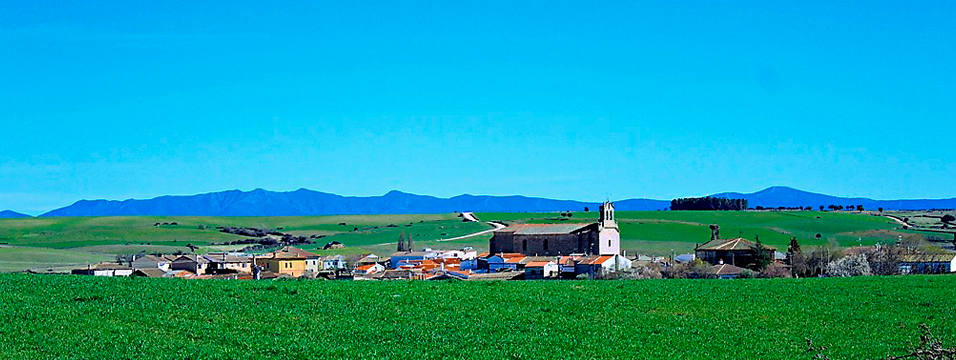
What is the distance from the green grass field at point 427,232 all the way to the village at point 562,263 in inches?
675

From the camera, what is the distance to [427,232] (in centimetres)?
16375

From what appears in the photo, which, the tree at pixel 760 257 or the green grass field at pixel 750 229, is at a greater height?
the green grass field at pixel 750 229

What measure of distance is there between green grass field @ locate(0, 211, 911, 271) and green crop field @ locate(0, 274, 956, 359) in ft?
279

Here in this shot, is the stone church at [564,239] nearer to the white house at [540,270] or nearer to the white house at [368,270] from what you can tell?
the white house at [540,270]

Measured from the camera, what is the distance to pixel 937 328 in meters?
24.8

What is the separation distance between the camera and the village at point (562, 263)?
66188mm

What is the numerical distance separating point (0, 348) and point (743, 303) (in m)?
20.7

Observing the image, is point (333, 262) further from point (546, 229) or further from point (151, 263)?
point (546, 229)

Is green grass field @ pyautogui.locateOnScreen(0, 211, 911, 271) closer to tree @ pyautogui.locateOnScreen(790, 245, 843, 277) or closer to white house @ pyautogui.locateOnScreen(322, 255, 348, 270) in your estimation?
white house @ pyautogui.locateOnScreen(322, 255, 348, 270)

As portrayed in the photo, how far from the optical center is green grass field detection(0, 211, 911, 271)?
13038 cm

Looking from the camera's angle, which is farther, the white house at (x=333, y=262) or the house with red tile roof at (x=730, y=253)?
the white house at (x=333, y=262)

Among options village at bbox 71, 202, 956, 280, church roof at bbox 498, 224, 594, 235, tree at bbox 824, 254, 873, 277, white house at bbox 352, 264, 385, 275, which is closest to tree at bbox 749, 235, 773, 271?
village at bbox 71, 202, 956, 280

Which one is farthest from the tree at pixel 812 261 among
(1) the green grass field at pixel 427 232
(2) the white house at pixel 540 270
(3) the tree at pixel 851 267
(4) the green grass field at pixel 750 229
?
(1) the green grass field at pixel 427 232

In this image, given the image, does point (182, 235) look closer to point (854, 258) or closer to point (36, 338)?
point (854, 258)
